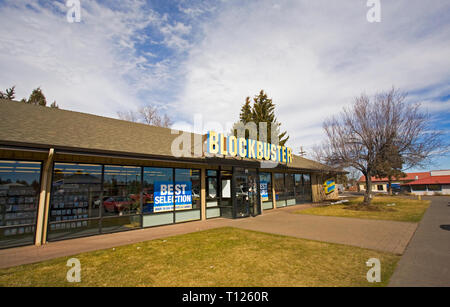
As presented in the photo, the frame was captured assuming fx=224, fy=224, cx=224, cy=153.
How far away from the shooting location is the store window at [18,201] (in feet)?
24.9

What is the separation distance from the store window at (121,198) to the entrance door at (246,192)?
525 centimetres

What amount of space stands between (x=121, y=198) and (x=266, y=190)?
10.3m

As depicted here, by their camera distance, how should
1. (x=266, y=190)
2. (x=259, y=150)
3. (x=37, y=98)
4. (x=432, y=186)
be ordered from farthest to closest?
(x=432, y=186) < (x=37, y=98) < (x=266, y=190) < (x=259, y=150)

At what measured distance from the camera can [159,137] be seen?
42.9ft

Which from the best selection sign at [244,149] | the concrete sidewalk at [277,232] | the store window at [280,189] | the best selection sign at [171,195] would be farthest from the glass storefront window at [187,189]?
the store window at [280,189]

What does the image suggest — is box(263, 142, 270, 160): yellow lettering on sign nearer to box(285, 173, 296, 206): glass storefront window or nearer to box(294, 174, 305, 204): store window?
box(285, 173, 296, 206): glass storefront window

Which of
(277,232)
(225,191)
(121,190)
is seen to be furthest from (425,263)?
(121,190)

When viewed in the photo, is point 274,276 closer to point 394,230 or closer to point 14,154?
point 394,230

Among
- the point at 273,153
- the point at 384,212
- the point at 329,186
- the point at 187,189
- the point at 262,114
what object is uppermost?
the point at 262,114

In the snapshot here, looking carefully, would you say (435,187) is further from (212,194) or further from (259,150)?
(212,194)

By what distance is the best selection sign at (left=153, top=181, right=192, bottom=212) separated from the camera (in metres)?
10.9

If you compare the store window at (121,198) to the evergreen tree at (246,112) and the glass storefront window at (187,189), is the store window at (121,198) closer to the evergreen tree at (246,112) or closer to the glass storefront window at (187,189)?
the glass storefront window at (187,189)

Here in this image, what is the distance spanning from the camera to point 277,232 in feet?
29.6
